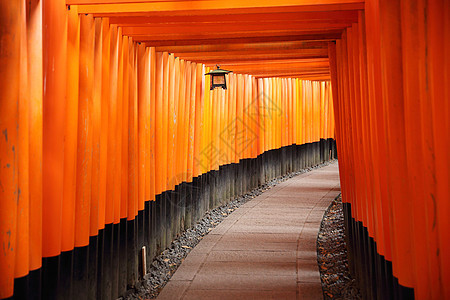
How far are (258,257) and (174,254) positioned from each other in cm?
141

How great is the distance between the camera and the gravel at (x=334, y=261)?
21.6 ft

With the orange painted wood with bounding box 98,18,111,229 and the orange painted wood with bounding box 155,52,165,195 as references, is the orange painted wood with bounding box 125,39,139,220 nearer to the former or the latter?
the orange painted wood with bounding box 98,18,111,229

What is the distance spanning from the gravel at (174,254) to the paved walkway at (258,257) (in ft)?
0.55

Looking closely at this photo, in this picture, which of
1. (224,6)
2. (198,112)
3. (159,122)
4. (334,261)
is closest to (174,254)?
(159,122)

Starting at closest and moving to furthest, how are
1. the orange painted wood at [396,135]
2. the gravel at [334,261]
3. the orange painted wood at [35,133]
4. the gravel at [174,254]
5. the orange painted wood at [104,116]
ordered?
1. the orange painted wood at [396,135]
2. the orange painted wood at [35,133]
3. the orange painted wood at [104,116]
4. the gravel at [334,261]
5. the gravel at [174,254]

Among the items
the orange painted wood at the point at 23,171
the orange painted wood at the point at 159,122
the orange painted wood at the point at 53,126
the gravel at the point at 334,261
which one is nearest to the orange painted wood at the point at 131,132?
the orange painted wood at the point at 159,122

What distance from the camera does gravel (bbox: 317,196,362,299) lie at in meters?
6.59

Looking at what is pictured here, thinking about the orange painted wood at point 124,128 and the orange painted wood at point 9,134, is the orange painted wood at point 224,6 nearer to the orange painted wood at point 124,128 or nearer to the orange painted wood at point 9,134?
the orange painted wood at point 124,128

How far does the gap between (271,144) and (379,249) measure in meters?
12.1

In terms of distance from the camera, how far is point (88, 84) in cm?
511

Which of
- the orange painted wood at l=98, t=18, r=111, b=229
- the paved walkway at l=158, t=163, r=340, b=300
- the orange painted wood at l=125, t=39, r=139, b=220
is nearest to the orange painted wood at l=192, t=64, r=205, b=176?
the paved walkway at l=158, t=163, r=340, b=300

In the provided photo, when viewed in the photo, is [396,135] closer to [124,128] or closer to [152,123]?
[124,128]

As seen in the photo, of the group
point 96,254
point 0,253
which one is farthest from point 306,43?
point 0,253

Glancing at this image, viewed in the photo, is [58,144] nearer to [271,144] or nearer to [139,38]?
[139,38]
